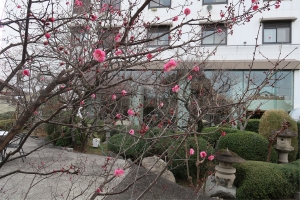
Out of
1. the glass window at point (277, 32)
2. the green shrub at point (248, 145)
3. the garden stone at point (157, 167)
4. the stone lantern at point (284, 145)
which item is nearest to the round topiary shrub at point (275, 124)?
the stone lantern at point (284, 145)

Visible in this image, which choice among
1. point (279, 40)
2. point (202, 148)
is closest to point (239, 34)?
point (279, 40)

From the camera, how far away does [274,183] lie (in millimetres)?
4312

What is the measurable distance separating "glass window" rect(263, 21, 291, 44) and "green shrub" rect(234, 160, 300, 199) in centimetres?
932

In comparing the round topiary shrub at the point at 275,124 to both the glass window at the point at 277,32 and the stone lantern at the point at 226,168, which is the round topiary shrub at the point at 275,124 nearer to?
the stone lantern at the point at 226,168

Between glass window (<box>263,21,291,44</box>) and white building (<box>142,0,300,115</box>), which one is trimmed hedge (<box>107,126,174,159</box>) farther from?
glass window (<box>263,21,291,44</box>)

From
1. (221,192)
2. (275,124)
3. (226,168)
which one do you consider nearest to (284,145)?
(275,124)

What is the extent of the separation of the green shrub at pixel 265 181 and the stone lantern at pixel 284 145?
1032 mm

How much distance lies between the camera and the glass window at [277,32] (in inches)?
468

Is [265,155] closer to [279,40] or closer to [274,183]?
[274,183]

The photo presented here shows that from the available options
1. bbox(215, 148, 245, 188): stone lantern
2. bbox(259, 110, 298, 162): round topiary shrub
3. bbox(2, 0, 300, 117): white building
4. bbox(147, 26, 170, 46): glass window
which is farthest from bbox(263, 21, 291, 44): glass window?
bbox(215, 148, 245, 188): stone lantern

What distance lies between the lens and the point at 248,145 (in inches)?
218

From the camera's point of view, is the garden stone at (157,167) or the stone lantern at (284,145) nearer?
the garden stone at (157,167)

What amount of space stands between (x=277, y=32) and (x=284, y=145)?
8630 mm

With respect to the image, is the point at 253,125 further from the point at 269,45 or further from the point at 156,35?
the point at 156,35
